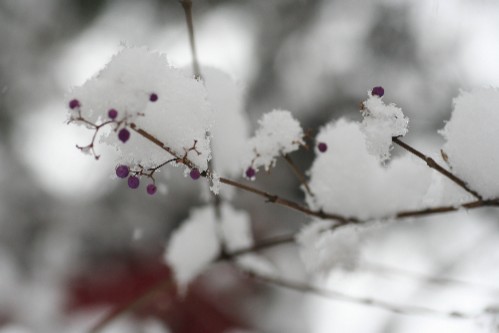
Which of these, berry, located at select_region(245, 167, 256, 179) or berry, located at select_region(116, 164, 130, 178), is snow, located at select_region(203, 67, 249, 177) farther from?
berry, located at select_region(116, 164, 130, 178)

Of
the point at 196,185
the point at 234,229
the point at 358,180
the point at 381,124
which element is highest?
the point at 196,185

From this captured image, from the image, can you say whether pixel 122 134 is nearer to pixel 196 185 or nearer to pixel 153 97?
pixel 153 97

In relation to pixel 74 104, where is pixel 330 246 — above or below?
above

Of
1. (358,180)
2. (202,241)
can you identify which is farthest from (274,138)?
(202,241)

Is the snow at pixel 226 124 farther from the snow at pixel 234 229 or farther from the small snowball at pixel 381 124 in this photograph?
the small snowball at pixel 381 124

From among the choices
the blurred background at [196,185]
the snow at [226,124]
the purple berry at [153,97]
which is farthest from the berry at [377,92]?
the blurred background at [196,185]

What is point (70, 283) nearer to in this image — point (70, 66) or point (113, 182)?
point (113, 182)

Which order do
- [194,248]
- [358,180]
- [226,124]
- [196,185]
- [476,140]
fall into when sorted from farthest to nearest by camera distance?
1. [196,185]
2. [194,248]
3. [226,124]
4. [358,180]
5. [476,140]
